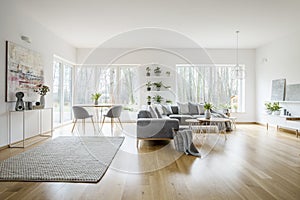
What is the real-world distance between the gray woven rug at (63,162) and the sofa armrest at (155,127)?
56cm

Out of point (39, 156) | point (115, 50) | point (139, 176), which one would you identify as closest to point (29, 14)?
point (39, 156)

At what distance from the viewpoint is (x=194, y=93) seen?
27.4 ft

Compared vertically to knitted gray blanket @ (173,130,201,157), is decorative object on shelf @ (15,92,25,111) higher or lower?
higher

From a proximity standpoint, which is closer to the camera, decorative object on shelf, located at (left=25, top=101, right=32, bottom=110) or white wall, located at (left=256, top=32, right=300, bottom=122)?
decorative object on shelf, located at (left=25, top=101, right=32, bottom=110)

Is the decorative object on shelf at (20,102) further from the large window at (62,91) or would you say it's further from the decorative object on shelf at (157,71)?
the decorative object on shelf at (157,71)

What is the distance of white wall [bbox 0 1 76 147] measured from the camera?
409cm

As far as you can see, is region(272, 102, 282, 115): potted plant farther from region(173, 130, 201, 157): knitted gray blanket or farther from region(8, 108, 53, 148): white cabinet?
region(8, 108, 53, 148): white cabinet

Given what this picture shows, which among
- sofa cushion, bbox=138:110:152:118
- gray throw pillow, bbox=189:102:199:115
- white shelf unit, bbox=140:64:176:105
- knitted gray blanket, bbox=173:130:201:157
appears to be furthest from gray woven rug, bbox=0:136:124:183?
white shelf unit, bbox=140:64:176:105

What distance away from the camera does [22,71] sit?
4.68m

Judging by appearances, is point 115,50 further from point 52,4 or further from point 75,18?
point 52,4

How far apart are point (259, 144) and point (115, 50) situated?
18.7 ft

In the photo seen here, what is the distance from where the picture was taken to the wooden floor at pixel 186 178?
2252mm

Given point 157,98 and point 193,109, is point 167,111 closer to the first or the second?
point 193,109

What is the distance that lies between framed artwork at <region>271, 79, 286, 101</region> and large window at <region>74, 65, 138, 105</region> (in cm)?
456
